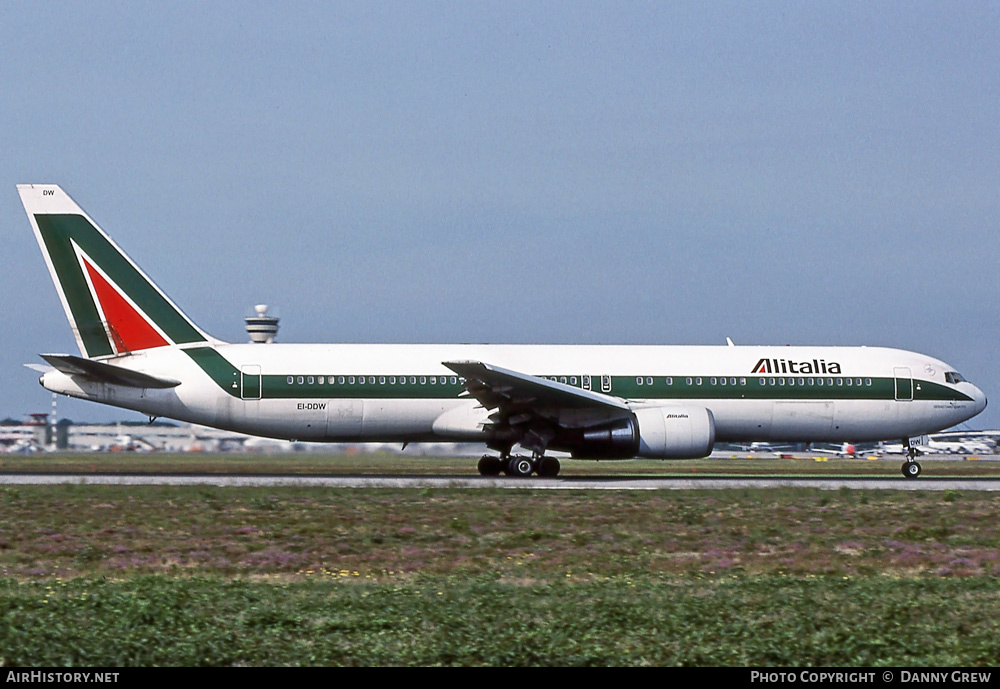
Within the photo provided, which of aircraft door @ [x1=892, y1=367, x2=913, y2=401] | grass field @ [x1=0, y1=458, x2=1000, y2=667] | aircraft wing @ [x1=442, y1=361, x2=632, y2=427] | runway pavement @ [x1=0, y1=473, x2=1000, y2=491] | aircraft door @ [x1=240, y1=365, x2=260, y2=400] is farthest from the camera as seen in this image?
aircraft door @ [x1=892, y1=367, x2=913, y2=401]

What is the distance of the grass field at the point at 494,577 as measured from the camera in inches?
347

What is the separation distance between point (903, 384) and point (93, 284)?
21.0m

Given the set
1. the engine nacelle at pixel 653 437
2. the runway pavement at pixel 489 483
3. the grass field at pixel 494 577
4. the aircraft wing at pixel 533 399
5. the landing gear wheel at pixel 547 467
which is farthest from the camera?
the landing gear wheel at pixel 547 467

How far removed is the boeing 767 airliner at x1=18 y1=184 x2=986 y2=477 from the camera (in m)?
27.5

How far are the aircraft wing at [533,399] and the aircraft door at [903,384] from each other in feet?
25.4

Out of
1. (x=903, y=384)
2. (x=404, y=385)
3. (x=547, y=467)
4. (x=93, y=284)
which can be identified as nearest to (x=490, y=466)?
(x=547, y=467)

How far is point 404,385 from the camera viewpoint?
28.3 m

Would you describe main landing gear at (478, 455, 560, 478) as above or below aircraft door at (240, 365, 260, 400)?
below

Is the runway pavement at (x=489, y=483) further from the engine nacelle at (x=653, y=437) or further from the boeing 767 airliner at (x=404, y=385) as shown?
the boeing 767 airliner at (x=404, y=385)

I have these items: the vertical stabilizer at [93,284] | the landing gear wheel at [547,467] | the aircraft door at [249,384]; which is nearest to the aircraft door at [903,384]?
the landing gear wheel at [547,467]

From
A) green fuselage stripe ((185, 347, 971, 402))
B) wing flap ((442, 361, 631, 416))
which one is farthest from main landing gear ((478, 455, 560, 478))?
green fuselage stripe ((185, 347, 971, 402))

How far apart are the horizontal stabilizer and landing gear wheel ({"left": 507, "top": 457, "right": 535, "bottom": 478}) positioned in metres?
8.37

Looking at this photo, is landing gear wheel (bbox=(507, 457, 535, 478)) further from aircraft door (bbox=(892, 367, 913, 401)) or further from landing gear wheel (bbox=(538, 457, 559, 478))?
aircraft door (bbox=(892, 367, 913, 401))

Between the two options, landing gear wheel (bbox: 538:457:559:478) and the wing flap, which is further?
landing gear wheel (bbox: 538:457:559:478)
